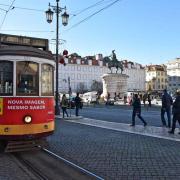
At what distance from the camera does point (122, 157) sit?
9.64 meters

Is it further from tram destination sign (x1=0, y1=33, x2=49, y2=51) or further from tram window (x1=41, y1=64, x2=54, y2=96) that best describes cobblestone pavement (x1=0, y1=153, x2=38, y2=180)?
tram destination sign (x1=0, y1=33, x2=49, y2=51)

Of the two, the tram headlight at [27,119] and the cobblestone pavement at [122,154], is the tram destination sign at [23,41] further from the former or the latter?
the cobblestone pavement at [122,154]

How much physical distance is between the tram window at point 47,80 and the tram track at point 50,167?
1581mm

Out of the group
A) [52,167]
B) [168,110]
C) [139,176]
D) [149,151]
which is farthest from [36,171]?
[168,110]

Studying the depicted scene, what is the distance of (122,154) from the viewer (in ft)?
33.1

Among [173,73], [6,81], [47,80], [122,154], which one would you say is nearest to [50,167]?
[122,154]

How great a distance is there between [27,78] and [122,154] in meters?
3.05

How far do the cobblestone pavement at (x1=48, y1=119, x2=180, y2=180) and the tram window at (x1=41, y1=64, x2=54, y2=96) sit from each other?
161 cm

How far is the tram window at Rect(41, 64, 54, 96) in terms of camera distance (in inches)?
419

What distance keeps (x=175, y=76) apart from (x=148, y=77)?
22.2m

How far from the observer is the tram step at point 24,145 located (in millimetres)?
10359

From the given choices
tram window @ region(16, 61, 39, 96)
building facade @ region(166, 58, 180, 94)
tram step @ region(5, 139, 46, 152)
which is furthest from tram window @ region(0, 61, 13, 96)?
building facade @ region(166, 58, 180, 94)

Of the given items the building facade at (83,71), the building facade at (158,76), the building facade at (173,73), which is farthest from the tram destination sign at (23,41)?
the building facade at (158,76)

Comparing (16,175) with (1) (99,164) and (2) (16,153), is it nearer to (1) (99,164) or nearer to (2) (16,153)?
(1) (99,164)
